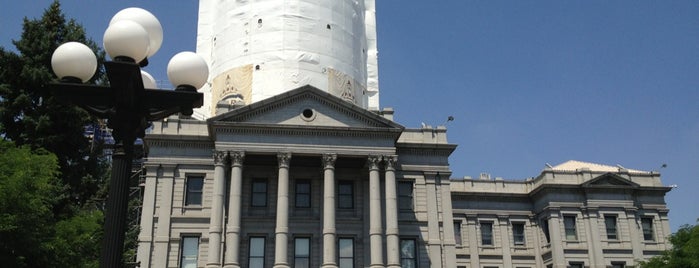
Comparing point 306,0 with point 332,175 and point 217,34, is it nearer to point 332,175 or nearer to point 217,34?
point 217,34

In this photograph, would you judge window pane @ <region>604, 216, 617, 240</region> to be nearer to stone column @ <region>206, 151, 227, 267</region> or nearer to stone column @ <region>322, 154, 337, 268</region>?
stone column @ <region>322, 154, 337, 268</region>

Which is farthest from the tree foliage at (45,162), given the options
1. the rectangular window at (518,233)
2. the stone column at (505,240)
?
the rectangular window at (518,233)

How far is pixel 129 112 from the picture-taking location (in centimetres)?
1048

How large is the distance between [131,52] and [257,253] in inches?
1179

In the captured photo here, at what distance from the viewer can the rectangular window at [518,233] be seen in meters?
50.4

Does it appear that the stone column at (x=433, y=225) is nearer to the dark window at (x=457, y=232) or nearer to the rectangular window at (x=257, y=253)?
the dark window at (x=457, y=232)

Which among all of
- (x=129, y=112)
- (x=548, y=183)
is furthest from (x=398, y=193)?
(x=129, y=112)

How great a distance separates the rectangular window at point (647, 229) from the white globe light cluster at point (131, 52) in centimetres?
4582

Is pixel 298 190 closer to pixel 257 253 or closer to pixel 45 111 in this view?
pixel 257 253

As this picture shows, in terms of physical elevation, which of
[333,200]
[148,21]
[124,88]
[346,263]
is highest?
[333,200]

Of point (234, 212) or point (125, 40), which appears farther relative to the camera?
point (234, 212)

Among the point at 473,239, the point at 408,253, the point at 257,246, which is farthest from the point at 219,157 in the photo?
the point at 473,239

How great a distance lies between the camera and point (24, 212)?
2392 centimetres

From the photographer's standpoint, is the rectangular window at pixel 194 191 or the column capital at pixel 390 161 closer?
the column capital at pixel 390 161
